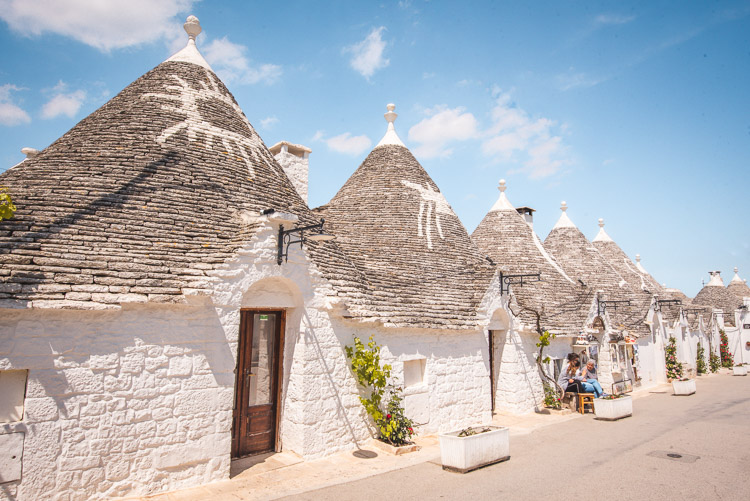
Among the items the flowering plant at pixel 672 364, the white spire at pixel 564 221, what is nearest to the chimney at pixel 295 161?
the white spire at pixel 564 221

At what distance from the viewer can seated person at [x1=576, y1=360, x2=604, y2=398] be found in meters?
11.6

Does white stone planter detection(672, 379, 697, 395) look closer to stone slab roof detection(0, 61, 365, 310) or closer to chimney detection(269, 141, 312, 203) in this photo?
stone slab roof detection(0, 61, 365, 310)

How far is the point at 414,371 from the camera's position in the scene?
8.91 meters

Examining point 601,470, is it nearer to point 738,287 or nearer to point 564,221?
point 564,221

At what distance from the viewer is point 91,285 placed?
5172mm

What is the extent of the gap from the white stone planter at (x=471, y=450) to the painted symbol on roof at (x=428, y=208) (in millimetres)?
5655

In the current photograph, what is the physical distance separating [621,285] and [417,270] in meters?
11.8

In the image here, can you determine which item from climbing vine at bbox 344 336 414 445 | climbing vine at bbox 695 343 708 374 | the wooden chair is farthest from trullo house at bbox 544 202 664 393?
climbing vine at bbox 344 336 414 445

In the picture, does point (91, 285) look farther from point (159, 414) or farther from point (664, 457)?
point (664, 457)

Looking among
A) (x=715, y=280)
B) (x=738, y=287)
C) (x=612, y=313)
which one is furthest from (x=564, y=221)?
(x=738, y=287)

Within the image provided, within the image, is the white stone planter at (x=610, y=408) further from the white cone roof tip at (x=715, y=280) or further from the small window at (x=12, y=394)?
the white cone roof tip at (x=715, y=280)

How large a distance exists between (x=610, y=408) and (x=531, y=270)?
15.9 feet

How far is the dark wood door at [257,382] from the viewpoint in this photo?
679 cm

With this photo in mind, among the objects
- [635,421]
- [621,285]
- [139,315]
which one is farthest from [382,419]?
[621,285]
